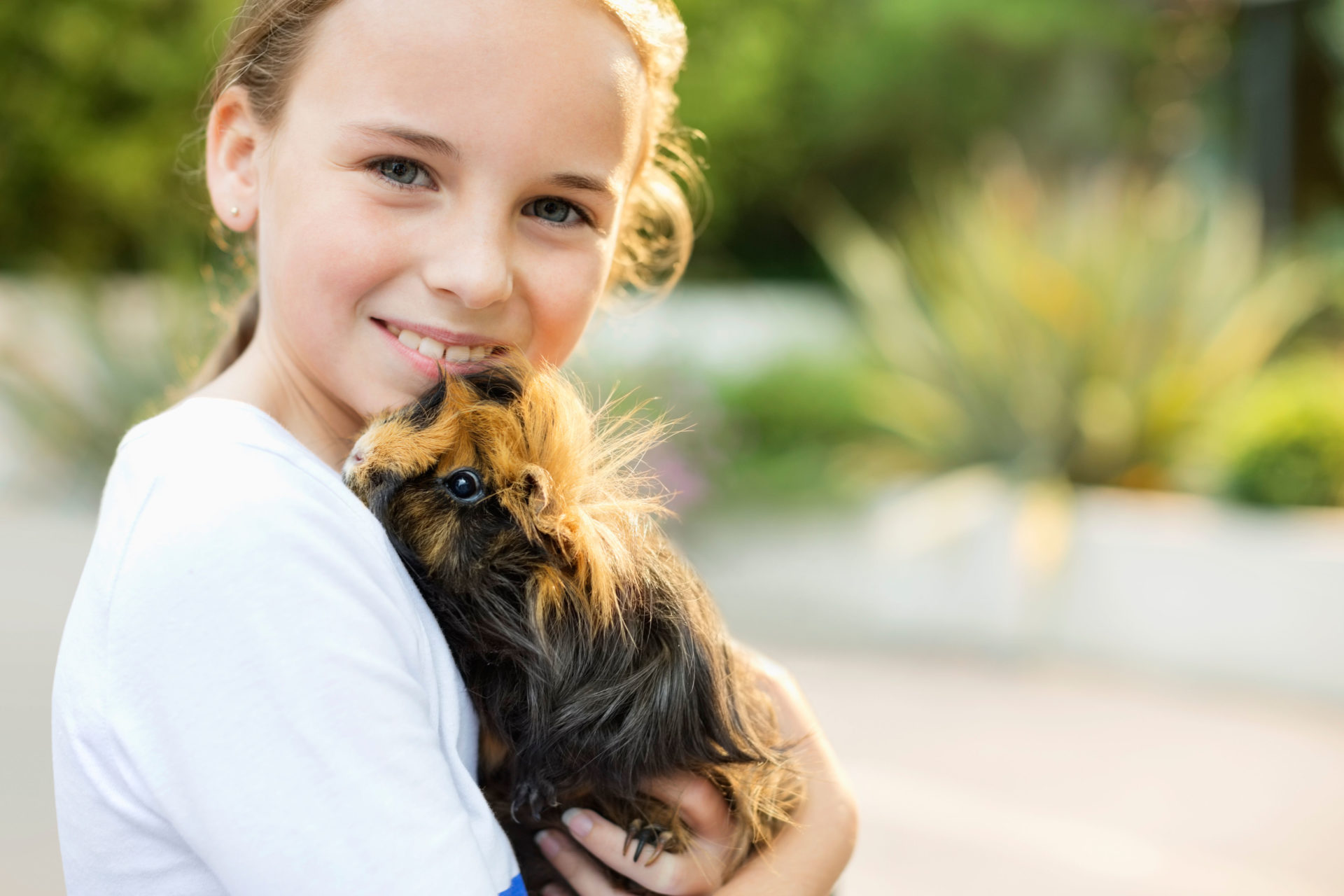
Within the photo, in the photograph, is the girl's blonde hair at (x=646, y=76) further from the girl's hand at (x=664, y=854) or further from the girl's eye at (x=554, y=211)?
the girl's hand at (x=664, y=854)

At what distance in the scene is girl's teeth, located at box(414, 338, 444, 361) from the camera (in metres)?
1.30

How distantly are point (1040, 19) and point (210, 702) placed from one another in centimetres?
1228

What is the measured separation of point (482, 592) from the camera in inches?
48.8

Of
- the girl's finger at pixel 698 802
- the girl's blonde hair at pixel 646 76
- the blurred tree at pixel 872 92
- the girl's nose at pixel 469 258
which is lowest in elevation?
the girl's finger at pixel 698 802

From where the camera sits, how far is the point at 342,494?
1.09m

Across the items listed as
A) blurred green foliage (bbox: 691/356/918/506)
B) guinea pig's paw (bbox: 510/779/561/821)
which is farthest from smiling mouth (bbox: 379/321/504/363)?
blurred green foliage (bbox: 691/356/918/506)

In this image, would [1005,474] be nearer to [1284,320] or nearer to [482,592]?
[1284,320]

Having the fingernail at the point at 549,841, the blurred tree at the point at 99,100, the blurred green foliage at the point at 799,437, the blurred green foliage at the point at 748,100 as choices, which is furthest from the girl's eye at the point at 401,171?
the blurred tree at the point at 99,100

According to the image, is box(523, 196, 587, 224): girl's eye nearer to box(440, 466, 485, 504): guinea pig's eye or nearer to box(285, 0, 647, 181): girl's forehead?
box(285, 0, 647, 181): girl's forehead

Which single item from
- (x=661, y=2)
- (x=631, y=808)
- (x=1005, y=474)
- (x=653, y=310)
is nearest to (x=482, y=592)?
(x=631, y=808)

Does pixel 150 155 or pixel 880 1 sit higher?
pixel 880 1

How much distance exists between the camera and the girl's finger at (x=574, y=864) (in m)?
1.35

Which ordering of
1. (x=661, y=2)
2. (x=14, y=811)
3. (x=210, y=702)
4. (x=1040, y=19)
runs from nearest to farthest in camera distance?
(x=210, y=702) < (x=661, y=2) < (x=14, y=811) < (x=1040, y=19)

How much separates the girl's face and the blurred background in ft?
2.43
